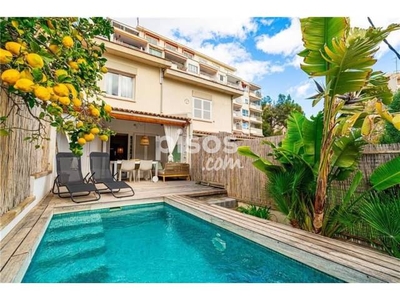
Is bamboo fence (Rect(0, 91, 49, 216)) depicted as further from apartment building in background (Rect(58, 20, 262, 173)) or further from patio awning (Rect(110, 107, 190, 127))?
apartment building in background (Rect(58, 20, 262, 173))

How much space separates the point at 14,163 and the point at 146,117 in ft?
25.0

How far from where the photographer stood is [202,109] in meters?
16.1

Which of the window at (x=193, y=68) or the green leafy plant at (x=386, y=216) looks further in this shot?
the window at (x=193, y=68)

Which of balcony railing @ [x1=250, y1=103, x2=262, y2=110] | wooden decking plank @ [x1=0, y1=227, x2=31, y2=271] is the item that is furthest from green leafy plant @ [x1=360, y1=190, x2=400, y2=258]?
balcony railing @ [x1=250, y1=103, x2=262, y2=110]

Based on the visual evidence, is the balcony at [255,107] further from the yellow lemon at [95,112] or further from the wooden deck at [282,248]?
the yellow lemon at [95,112]

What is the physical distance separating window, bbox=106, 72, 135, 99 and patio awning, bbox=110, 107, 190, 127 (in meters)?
2.57

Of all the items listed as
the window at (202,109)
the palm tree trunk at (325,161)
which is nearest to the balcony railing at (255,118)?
the window at (202,109)

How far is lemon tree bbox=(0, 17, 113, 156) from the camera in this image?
149 cm

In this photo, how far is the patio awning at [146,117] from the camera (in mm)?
10166

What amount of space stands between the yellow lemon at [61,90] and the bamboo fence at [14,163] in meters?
1.56

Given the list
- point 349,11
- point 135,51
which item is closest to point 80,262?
point 349,11

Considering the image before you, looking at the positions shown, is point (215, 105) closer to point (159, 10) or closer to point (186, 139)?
point (186, 139)

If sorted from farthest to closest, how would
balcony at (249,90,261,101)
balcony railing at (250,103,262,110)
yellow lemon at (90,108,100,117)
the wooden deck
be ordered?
balcony at (249,90,261,101)
balcony railing at (250,103,262,110)
the wooden deck
yellow lemon at (90,108,100,117)
